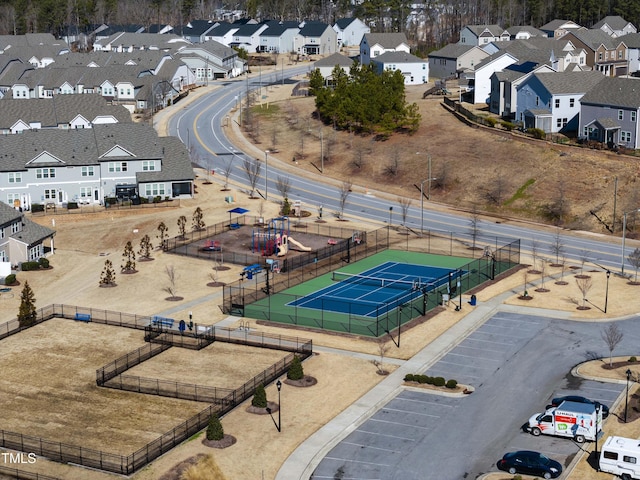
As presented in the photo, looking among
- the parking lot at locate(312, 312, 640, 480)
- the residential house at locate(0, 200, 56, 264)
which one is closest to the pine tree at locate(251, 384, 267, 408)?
the parking lot at locate(312, 312, 640, 480)

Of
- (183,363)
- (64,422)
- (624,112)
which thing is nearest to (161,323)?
(183,363)

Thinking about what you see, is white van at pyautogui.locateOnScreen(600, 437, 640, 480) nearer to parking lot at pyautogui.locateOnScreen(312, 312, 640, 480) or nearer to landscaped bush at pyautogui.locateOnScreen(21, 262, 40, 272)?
parking lot at pyautogui.locateOnScreen(312, 312, 640, 480)

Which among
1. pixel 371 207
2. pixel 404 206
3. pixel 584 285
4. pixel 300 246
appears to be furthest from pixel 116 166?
pixel 584 285

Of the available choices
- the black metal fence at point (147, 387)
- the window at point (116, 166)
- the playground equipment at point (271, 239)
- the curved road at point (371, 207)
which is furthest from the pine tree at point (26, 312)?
the curved road at point (371, 207)

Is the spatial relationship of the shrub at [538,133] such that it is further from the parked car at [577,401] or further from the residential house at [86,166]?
the parked car at [577,401]

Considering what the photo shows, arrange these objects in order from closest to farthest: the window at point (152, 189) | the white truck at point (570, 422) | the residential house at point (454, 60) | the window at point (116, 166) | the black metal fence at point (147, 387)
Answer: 1. the black metal fence at point (147, 387)
2. the white truck at point (570, 422)
3. the window at point (152, 189)
4. the window at point (116, 166)
5. the residential house at point (454, 60)

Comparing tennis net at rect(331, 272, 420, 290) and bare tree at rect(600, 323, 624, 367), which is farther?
tennis net at rect(331, 272, 420, 290)

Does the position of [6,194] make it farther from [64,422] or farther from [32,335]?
[64,422]
